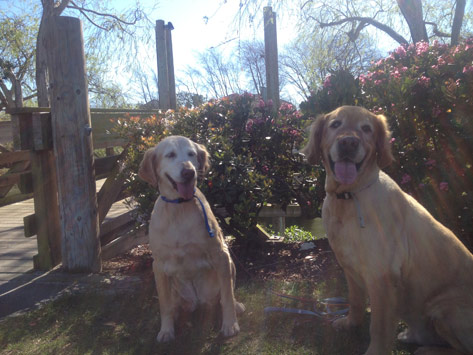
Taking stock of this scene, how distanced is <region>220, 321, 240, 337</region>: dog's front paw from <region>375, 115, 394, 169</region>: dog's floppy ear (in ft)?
5.23

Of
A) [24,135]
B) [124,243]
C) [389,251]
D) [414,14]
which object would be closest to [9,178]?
[24,135]

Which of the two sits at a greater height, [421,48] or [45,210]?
[421,48]

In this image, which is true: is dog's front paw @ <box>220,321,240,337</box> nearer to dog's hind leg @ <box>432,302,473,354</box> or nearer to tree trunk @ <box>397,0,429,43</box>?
dog's hind leg @ <box>432,302,473,354</box>

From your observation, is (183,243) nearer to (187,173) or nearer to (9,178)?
(187,173)

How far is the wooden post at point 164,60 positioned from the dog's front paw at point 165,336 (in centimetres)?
682

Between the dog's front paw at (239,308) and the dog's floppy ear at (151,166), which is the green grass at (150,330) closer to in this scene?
the dog's front paw at (239,308)

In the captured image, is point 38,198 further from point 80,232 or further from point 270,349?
point 270,349

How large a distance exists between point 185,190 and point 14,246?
401 centimetres

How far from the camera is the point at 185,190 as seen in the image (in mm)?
2996

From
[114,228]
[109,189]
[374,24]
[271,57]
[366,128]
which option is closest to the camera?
[366,128]

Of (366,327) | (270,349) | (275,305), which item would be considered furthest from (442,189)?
(270,349)

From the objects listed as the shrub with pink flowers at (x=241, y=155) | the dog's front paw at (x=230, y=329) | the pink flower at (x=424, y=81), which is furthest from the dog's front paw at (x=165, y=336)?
the pink flower at (x=424, y=81)

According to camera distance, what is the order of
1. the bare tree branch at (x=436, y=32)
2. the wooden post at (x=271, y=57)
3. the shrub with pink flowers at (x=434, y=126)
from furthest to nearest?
the bare tree branch at (x=436, y=32)
the wooden post at (x=271, y=57)
the shrub with pink flowers at (x=434, y=126)

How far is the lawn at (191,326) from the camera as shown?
9.39ft
